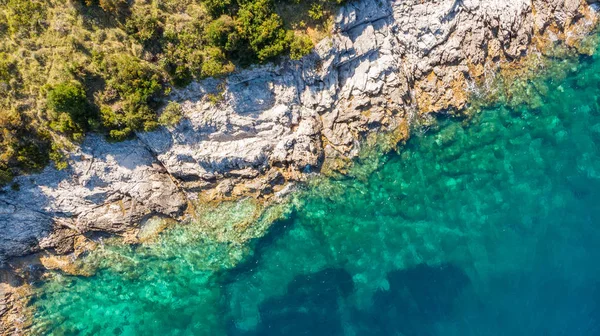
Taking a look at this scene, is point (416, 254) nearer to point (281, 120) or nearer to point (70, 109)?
A: point (281, 120)

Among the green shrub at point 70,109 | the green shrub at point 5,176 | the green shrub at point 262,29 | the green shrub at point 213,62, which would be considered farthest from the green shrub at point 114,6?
the green shrub at point 5,176

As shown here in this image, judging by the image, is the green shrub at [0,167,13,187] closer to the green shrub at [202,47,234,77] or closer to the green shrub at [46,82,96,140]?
the green shrub at [46,82,96,140]

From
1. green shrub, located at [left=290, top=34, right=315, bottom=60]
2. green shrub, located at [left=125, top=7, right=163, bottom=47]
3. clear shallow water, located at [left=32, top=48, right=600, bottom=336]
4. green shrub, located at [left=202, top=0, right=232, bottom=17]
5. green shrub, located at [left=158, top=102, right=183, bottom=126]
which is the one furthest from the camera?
clear shallow water, located at [left=32, top=48, right=600, bottom=336]

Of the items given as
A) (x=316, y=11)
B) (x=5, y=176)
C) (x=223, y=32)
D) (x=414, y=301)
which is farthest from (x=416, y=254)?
(x=5, y=176)

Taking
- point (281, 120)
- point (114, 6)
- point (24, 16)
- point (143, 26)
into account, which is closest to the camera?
point (24, 16)

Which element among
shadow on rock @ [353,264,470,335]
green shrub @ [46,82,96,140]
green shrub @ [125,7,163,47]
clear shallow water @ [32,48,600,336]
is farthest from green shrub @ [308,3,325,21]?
shadow on rock @ [353,264,470,335]

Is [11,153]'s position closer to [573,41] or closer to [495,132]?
[495,132]
